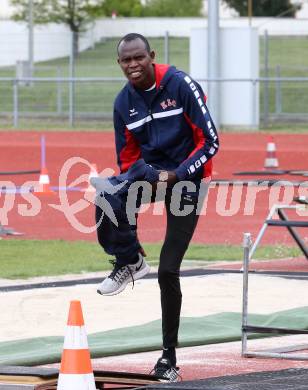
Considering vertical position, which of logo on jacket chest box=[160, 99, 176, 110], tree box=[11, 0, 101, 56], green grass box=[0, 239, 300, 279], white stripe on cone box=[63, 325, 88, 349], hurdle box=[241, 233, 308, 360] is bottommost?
green grass box=[0, 239, 300, 279]

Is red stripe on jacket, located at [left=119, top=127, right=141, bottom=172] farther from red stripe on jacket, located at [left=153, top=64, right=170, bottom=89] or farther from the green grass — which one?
the green grass

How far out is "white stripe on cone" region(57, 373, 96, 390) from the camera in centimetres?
651

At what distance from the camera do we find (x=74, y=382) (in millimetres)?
6520

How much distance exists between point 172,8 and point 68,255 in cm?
6384

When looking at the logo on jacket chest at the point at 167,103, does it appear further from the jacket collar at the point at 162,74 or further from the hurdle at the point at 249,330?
the hurdle at the point at 249,330

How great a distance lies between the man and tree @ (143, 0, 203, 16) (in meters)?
68.3

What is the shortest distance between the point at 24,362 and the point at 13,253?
6538 millimetres

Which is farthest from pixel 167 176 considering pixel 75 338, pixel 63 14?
pixel 63 14

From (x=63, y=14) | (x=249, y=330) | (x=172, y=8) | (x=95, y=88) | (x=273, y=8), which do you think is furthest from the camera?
(x=172, y=8)

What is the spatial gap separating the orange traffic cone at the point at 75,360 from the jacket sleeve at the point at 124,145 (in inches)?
58.9

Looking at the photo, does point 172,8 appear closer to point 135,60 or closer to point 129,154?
point 129,154

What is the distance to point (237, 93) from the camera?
34531 mm

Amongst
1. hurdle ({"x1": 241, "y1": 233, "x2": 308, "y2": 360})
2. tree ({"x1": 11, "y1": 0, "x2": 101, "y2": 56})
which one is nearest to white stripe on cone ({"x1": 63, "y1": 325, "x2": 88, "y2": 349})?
hurdle ({"x1": 241, "y1": 233, "x2": 308, "y2": 360})

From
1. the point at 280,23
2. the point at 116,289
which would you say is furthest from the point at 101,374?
the point at 280,23
